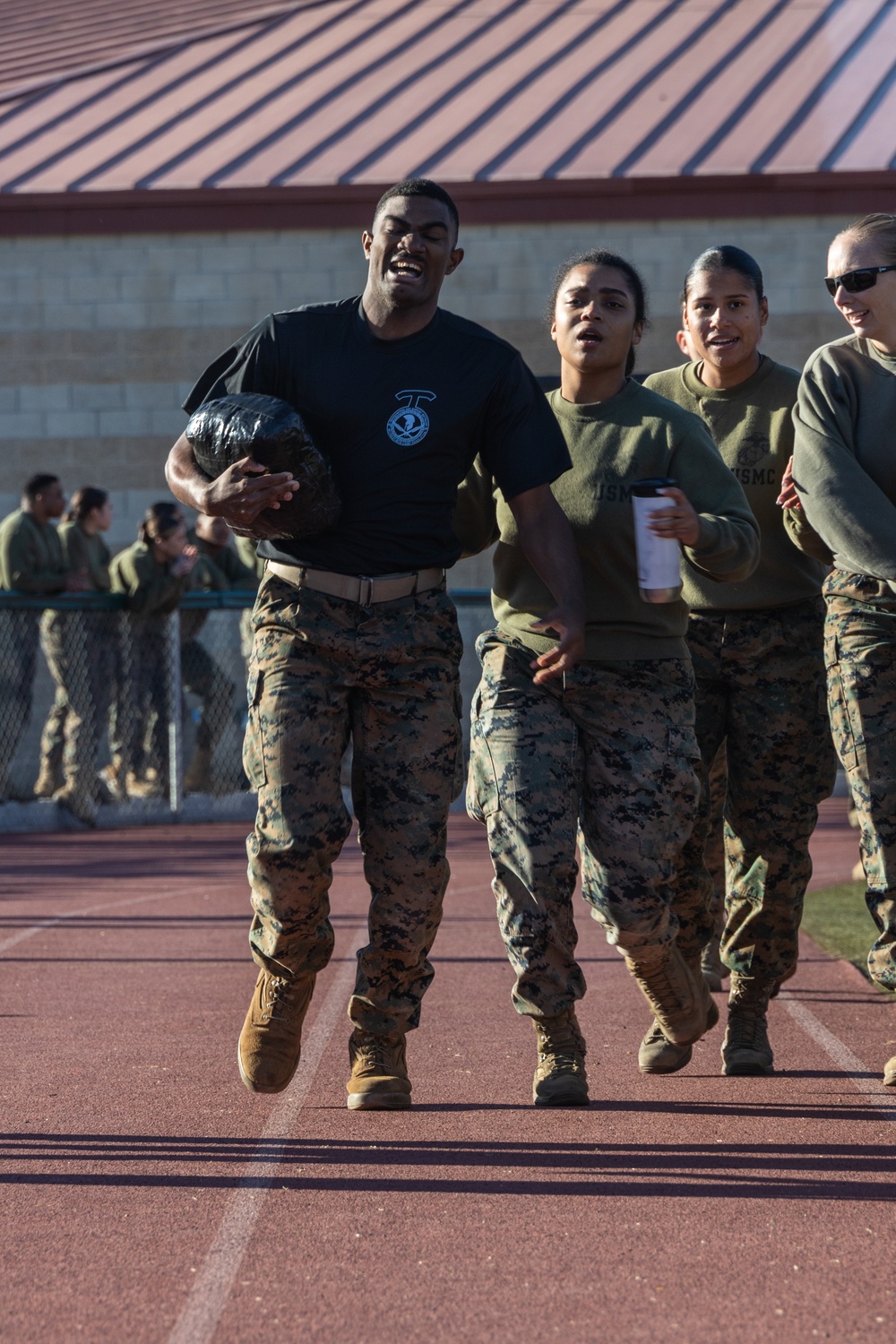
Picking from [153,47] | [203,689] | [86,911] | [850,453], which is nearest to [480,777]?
[850,453]

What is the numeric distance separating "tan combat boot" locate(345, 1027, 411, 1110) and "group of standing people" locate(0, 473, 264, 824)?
8.25m

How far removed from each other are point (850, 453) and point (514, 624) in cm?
105

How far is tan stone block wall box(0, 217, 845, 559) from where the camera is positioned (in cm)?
1853

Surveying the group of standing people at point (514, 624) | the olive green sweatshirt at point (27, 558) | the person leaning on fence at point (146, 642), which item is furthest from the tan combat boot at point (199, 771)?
the group of standing people at point (514, 624)

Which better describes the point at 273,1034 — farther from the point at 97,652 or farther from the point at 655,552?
the point at 97,652

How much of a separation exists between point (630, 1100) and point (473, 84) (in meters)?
16.8

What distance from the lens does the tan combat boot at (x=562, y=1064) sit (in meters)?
5.12

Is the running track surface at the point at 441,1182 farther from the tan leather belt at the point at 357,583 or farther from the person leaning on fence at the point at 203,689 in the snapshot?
the person leaning on fence at the point at 203,689

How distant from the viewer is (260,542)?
512 centimetres

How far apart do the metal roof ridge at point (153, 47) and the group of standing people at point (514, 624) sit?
17475 mm

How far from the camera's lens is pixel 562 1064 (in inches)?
202

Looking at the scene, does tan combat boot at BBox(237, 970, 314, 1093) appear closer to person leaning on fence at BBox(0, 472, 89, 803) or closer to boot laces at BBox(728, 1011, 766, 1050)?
boot laces at BBox(728, 1011, 766, 1050)

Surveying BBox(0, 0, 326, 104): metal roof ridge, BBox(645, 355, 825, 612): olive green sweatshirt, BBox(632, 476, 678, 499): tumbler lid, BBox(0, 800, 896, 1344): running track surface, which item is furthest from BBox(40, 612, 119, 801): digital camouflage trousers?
BBox(0, 0, 326, 104): metal roof ridge

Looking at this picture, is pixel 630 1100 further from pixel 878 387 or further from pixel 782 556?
pixel 878 387
